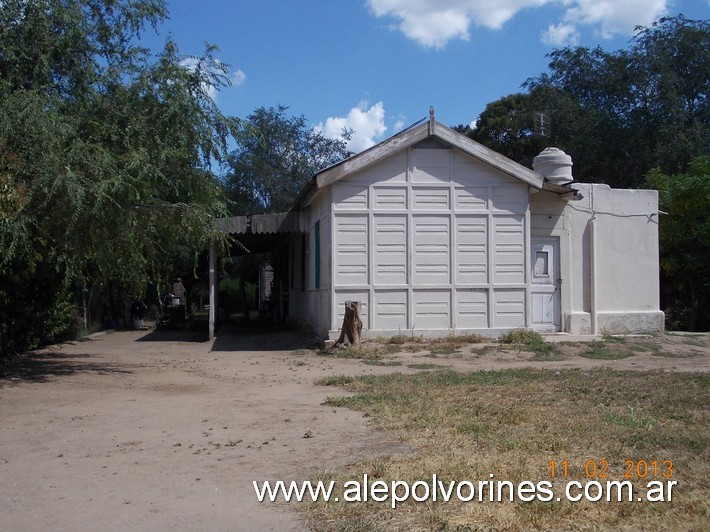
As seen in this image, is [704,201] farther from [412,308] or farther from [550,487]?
[550,487]

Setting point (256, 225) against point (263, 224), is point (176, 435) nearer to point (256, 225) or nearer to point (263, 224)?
point (256, 225)

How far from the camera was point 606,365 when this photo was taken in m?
13.4

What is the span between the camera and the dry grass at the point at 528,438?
A: 190 inches

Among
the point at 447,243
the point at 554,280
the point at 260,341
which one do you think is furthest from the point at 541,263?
the point at 260,341

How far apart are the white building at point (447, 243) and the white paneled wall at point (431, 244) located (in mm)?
24

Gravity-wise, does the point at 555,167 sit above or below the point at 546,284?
above

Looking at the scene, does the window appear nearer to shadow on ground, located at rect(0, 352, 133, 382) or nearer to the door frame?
the door frame

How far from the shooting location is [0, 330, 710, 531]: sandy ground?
527 cm

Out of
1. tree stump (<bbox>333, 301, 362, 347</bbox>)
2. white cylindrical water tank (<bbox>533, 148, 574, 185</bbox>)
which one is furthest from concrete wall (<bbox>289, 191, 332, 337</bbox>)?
white cylindrical water tank (<bbox>533, 148, 574, 185</bbox>)

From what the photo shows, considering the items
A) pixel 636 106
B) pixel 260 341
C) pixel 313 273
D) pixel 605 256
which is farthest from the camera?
pixel 636 106

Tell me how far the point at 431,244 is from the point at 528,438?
10392 millimetres

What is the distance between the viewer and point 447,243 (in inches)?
667

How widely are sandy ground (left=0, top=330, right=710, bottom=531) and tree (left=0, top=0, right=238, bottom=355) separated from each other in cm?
223

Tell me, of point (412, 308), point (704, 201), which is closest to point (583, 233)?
point (412, 308)
